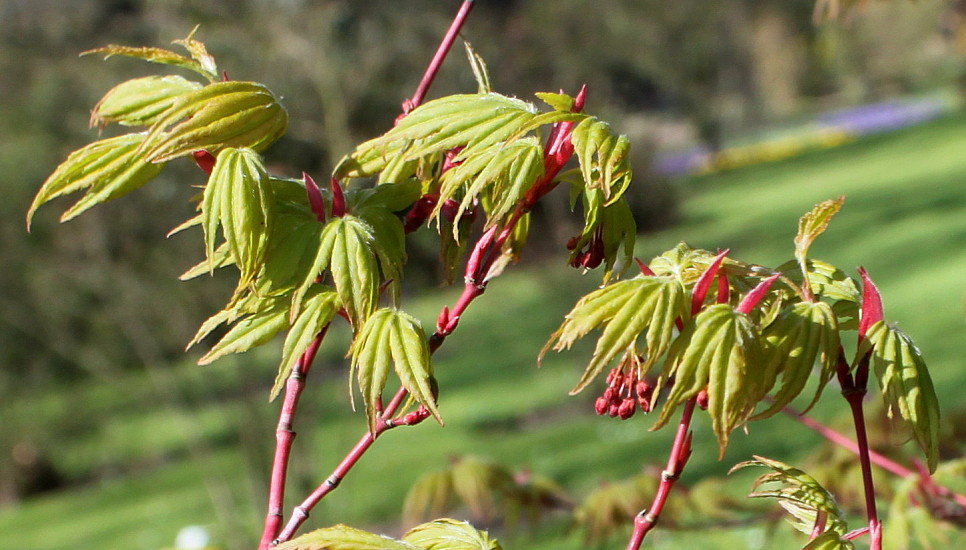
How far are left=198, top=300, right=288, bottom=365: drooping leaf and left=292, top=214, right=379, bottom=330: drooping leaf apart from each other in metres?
0.04

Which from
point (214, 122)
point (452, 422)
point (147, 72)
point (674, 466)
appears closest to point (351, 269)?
point (214, 122)

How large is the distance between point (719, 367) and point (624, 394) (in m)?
0.16

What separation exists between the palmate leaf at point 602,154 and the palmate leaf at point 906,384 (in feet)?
0.83

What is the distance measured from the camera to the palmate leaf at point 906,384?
3.07ft

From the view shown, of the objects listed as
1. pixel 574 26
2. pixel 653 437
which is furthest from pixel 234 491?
pixel 574 26

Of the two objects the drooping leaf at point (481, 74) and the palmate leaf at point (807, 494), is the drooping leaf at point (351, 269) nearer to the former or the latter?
the drooping leaf at point (481, 74)

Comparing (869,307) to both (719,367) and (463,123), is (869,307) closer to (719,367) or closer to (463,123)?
(719,367)

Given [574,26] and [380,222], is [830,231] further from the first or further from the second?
[380,222]

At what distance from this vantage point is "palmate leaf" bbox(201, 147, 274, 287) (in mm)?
980

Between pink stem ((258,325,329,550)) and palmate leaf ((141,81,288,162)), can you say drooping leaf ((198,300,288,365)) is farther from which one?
palmate leaf ((141,81,288,162))

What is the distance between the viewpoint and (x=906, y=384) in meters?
0.95

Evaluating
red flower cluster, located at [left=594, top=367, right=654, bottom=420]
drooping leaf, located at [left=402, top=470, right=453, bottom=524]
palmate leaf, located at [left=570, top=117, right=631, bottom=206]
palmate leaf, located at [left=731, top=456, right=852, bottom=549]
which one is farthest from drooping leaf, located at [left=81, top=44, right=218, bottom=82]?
drooping leaf, located at [left=402, top=470, right=453, bottom=524]

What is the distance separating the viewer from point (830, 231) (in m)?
14.8

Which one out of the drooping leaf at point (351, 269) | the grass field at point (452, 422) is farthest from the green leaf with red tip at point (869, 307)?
the grass field at point (452, 422)
